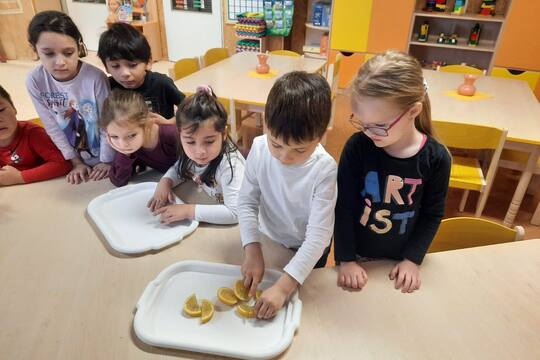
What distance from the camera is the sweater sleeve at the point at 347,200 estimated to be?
3.04 ft

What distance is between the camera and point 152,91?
59.4 inches

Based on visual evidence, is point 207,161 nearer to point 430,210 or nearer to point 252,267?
point 252,267

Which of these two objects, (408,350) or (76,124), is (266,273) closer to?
(408,350)

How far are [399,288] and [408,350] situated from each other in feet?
0.54

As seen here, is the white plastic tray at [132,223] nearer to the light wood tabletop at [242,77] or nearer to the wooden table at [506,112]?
the light wood tabletop at [242,77]

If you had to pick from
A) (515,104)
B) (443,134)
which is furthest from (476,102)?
(443,134)

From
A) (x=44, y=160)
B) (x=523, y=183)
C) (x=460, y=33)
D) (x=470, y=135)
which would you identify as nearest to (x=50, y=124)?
(x=44, y=160)

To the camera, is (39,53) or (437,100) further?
(437,100)

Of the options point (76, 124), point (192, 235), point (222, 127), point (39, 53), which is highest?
point (39, 53)

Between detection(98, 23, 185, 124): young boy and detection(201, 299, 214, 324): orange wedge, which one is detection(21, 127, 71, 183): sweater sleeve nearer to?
detection(98, 23, 185, 124): young boy

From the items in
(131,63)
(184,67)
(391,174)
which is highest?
(131,63)

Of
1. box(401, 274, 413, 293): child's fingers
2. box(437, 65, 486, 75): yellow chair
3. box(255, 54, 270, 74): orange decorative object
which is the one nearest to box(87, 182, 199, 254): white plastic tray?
box(401, 274, 413, 293): child's fingers

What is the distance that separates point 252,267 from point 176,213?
315 millimetres

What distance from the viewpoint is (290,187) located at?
2.92 feet
